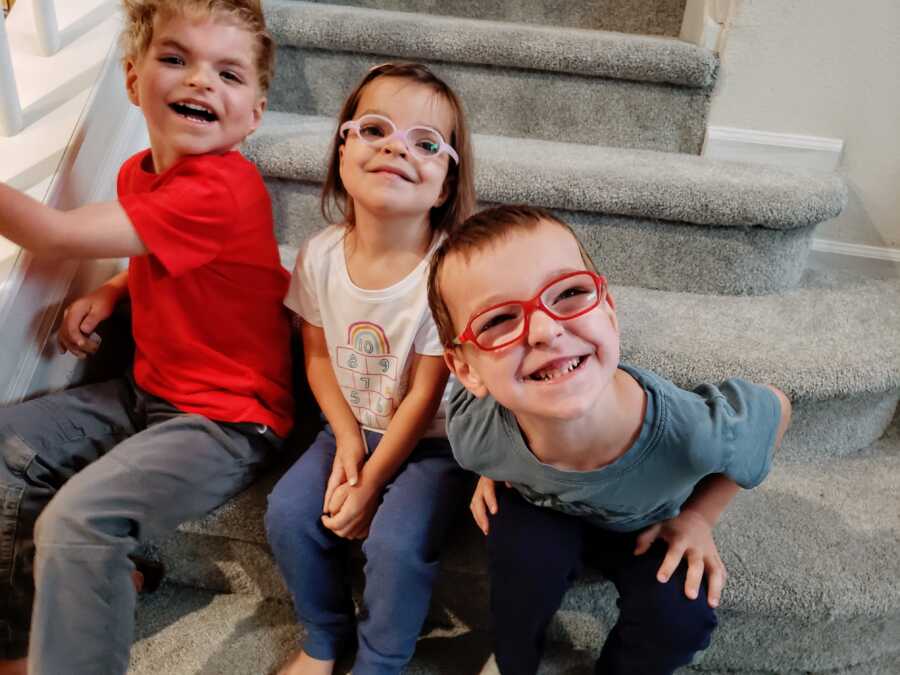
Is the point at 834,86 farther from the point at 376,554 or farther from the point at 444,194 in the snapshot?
the point at 376,554

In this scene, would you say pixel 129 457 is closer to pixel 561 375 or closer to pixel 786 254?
pixel 561 375

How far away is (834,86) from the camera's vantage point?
4.56ft

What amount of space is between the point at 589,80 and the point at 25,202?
1.05 m

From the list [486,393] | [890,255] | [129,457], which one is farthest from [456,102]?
[890,255]

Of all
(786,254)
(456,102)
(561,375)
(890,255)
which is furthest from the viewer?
(890,255)

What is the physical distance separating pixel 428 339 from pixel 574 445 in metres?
0.26

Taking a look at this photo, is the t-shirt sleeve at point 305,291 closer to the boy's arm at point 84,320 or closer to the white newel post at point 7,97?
the boy's arm at point 84,320

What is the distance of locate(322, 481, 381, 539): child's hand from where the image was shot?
97 cm

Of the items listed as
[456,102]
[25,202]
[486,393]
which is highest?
[456,102]

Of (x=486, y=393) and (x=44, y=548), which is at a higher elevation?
(x=486, y=393)

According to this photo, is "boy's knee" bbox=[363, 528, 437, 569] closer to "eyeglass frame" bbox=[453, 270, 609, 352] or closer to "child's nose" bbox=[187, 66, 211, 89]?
"eyeglass frame" bbox=[453, 270, 609, 352]

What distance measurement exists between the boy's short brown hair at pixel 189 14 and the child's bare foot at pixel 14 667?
830 mm

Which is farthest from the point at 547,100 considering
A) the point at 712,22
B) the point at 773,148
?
the point at 773,148

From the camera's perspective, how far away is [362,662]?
96cm
